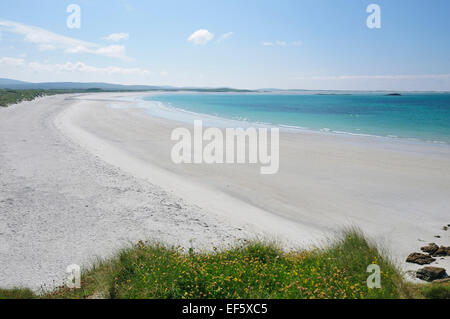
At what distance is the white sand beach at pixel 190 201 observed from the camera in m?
7.11

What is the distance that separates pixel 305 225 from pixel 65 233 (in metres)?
6.15

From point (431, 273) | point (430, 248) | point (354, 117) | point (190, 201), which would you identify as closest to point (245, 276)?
point (431, 273)

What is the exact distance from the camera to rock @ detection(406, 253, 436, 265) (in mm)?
6402

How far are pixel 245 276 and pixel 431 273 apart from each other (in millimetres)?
3551

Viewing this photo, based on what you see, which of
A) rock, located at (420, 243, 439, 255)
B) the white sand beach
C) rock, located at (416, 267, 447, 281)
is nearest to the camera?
rock, located at (416, 267, 447, 281)

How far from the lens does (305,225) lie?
8.59m

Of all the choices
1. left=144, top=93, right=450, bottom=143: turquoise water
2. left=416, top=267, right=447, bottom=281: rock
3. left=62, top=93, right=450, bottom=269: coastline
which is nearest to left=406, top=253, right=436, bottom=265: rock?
left=62, top=93, right=450, bottom=269: coastline

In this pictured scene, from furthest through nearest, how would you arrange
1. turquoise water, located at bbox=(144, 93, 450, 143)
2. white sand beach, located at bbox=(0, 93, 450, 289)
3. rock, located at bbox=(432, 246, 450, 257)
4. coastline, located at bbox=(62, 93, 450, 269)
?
1. turquoise water, located at bbox=(144, 93, 450, 143)
2. coastline, located at bbox=(62, 93, 450, 269)
3. white sand beach, located at bbox=(0, 93, 450, 289)
4. rock, located at bbox=(432, 246, 450, 257)

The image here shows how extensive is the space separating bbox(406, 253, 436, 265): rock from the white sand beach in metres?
0.21

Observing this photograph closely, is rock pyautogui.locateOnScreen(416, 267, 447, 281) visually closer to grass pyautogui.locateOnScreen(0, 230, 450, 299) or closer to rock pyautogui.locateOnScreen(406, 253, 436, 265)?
rock pyautogui.locateOnScreen(406, 253, 436, 265)

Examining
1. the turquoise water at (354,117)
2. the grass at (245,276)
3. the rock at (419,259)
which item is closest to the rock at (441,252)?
the rock at (419,259)

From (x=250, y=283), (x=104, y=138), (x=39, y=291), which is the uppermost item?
(x=104, y=138)
